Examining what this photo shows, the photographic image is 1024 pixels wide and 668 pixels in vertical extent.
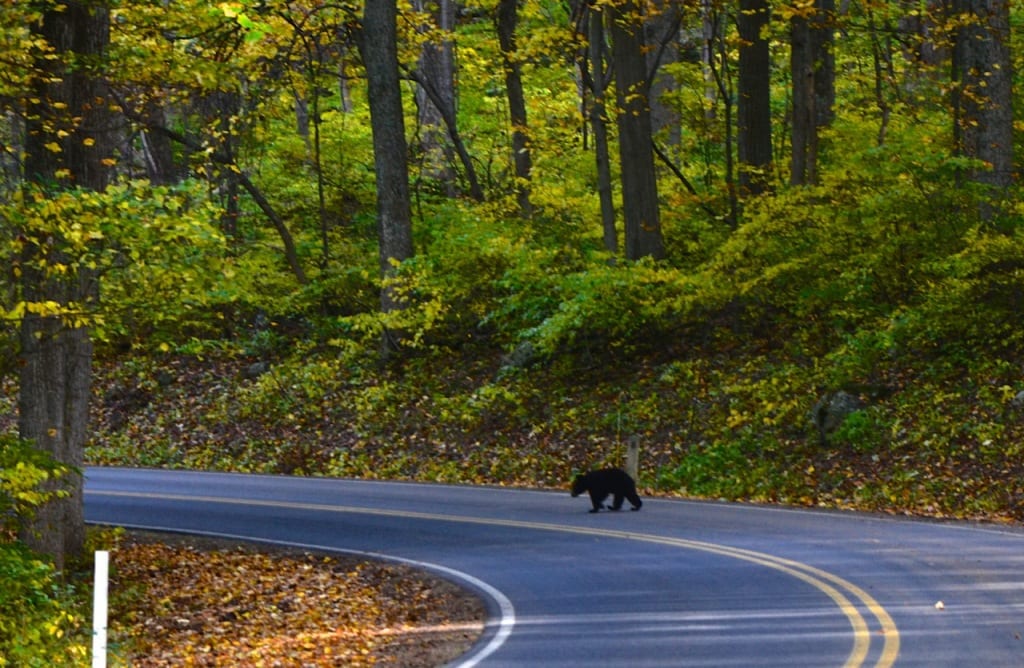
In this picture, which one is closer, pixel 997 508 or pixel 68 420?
pixel 68 420

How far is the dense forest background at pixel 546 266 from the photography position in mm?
15617

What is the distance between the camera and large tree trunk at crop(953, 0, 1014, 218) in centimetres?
2328

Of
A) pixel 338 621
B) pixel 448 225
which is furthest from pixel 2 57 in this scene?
pixel 448 225

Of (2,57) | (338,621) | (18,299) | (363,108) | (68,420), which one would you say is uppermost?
(363,108)

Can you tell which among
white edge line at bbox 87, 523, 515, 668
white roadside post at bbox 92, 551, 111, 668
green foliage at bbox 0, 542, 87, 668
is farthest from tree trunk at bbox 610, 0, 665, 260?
white roadside post at bbox 92, 551, 111, 668

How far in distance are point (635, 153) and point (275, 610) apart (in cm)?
1552

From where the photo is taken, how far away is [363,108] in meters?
42.9

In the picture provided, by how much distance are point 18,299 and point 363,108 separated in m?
30.1

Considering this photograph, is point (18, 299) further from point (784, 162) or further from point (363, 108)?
point (363, 108)

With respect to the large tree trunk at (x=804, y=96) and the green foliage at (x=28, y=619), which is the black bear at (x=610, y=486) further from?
the large tree trunk at (x=804, y=96)

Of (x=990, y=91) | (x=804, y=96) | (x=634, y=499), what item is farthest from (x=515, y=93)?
(x=634, y=499)

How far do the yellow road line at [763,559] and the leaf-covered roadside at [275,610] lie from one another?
8.73 ft

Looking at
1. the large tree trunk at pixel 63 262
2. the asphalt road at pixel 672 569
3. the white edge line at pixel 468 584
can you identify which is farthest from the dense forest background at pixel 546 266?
the asphalt road at pixel 672 569

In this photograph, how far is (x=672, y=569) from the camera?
14086 mm
